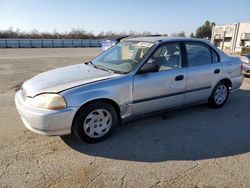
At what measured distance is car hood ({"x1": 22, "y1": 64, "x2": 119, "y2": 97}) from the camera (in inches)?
123

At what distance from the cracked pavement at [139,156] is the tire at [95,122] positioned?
0.14 metres

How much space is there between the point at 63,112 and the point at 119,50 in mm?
1933

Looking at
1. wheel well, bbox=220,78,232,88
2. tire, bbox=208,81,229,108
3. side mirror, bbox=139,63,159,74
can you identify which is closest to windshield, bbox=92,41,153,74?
side mirror, bbox=139,63,159,74

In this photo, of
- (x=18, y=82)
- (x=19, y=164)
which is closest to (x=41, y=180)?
Answer: (x=19, y=164)

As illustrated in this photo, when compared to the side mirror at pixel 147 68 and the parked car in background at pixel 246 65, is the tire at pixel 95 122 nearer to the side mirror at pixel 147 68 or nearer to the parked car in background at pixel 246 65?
the side mirror at pixel 147 68

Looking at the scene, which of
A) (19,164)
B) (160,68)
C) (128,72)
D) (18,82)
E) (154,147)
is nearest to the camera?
(19,164)

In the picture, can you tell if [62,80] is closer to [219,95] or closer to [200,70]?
[200,70]

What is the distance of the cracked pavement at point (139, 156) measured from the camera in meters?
2.55

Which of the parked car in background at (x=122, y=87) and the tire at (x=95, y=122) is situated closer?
the parked car in background at (x=122, y=87)

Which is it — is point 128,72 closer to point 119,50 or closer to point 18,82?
point 119,50

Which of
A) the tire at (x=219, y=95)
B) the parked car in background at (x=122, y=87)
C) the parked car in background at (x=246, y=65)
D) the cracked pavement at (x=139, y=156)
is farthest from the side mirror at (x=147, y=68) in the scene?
the parked car in background at (x=246, y=65)

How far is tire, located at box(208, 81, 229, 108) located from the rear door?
0.19 meters

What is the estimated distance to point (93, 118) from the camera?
3.29 m

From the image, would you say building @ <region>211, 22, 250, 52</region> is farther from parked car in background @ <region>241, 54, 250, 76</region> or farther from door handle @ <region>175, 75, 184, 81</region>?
door handle @ <region>175, 75, 184, 81</region>
